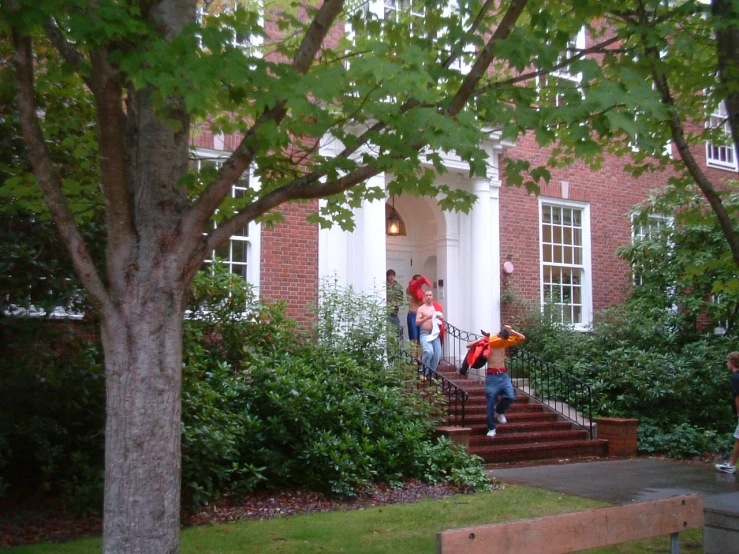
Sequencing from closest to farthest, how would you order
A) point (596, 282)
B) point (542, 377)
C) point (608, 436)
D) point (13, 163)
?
point (13, 163)
point (608, 436)
point (542, 377)
point (596, 282)

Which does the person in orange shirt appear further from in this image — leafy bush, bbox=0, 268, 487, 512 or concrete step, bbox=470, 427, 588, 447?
leafy bush, bbox=0, 268, 487, 512

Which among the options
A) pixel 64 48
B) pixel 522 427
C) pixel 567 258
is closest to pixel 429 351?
pixel 522 427

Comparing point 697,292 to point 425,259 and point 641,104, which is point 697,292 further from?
point 641,104

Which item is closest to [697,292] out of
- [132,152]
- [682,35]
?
[682,35]

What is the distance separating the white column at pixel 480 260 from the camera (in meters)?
14.2

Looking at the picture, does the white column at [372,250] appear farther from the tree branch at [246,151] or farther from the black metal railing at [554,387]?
the tree branch at [246,151]

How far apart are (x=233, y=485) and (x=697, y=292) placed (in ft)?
34.5

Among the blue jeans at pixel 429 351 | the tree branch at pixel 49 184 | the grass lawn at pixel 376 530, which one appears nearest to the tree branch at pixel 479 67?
the tree branch at pixel 49 184

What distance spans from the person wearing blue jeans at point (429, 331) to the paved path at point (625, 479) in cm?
258

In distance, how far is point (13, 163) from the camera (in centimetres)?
750

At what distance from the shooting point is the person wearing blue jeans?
12.3 meters

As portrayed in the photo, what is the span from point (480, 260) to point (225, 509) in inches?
308

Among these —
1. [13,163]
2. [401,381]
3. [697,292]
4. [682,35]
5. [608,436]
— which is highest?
[682,35]

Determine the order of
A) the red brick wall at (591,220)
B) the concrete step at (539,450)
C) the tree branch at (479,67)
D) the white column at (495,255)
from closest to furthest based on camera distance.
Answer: the tree branch at (479,67)
the concrete step at (539,450)
the white column at (495,255)
the red brick wall at (591,220)
